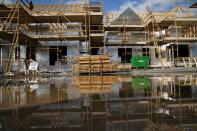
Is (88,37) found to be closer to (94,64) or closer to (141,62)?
(94,64)

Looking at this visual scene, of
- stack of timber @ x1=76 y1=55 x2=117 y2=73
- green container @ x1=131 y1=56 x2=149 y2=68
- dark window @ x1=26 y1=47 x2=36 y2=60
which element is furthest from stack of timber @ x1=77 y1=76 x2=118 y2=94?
dark window @ x1=26 y1=47 x2=36 y2=60

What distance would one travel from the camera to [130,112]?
480 centimetres

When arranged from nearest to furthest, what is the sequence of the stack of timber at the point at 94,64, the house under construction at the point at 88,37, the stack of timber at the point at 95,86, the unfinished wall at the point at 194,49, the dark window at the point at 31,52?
the stack of timber at the point at 95,86
the stack of timber at the point at 94,64
the house under construction at the point at 88,37
the dark window at the point at 31,52
the unfinished wall at the point at 194,49

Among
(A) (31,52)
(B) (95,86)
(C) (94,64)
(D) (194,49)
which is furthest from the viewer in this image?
(D) (194,49)

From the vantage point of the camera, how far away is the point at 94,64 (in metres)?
23.0

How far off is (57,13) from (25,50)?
259 inches

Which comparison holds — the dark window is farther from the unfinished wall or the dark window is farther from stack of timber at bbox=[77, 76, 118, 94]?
the unfinished wall

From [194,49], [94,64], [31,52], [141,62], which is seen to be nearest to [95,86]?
[94,64]

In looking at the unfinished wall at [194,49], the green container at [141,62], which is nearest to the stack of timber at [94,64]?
the green container at [141,62]

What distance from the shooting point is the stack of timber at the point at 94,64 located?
898 inches

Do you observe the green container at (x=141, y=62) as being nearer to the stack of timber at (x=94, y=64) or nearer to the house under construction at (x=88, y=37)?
the house under construction at (x=88, y=37)

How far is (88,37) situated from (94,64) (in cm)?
307

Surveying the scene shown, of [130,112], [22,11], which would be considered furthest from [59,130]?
[22,11]

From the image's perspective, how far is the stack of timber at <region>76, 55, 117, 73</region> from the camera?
898 inches
